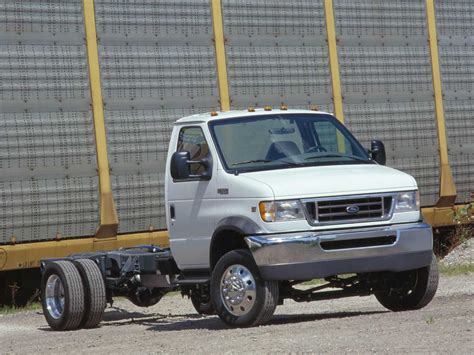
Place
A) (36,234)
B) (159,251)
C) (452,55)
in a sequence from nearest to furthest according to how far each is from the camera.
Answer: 1. (159,251)
2. (36,234)
3. (452,55)

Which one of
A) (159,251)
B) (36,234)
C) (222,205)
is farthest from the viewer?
(36,234)

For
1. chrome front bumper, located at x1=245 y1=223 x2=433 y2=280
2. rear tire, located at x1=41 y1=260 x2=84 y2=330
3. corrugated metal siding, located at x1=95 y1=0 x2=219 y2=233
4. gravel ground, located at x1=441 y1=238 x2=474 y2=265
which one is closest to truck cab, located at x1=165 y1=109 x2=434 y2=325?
chrome front bumper, located at x1=245 y1=223 x2=433 y2=280

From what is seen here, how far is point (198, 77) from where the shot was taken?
18.1 metres

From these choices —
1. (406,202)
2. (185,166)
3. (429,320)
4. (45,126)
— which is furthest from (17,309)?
(429,320)

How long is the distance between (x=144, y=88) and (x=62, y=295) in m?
4.66

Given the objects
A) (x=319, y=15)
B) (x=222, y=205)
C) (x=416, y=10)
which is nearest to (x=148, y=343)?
(x=222, y=205)

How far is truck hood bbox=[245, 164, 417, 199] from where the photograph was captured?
11.2m

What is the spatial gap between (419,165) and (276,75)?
305 centimetres

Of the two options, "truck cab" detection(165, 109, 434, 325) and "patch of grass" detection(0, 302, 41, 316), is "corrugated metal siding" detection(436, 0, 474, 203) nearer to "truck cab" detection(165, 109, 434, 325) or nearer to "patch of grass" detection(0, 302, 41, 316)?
"patch of grass" detection(0, 302, 41, 316)

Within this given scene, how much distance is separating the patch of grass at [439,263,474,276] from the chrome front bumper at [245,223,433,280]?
599 centimetres

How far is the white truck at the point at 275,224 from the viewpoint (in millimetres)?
11219

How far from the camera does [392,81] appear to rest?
20.3m

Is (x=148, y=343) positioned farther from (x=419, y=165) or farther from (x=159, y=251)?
(x=419, y=165)

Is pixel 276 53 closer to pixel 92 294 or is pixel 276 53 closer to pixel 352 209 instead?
pixel 92 294
